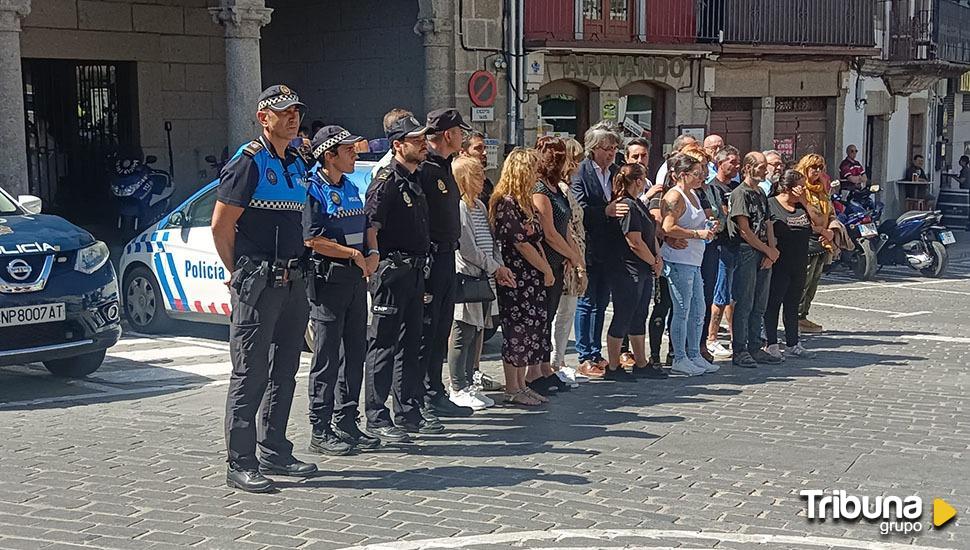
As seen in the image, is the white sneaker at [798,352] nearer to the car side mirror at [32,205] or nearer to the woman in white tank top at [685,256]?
the woman in white tank top at [685,256]

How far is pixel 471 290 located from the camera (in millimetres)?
8406

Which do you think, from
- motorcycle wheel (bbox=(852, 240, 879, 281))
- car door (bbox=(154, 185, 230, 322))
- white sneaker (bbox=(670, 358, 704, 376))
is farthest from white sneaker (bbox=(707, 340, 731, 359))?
motorcycle wheel (bbox=(852, 240, 879, 281))

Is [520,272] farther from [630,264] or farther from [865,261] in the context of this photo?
[865,261]

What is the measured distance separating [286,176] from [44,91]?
1352cm

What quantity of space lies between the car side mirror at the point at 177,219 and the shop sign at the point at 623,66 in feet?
31.3

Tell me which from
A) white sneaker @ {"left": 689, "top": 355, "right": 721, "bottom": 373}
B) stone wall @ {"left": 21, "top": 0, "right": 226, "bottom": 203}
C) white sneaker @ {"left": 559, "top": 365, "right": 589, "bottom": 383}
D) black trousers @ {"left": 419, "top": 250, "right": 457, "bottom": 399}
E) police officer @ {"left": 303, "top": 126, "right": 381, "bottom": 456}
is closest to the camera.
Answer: police officer @ {"left": 303, "top": 126, "right": 381, "bottom": 456}

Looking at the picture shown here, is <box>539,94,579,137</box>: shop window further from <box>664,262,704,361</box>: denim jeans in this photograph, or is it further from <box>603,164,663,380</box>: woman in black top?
<box>603,164,663,380</box>: woman in black top

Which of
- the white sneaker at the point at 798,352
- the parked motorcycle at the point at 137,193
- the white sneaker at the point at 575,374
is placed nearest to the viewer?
the white sneaker at the point at 575,374

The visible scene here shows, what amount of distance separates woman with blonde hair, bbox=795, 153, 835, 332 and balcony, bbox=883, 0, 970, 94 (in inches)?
635

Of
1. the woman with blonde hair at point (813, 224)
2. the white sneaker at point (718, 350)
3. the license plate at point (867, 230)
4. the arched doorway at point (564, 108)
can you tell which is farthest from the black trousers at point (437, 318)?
the arched doorway at point (564, 108)

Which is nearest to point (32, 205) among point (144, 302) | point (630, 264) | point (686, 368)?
point (144, 302)

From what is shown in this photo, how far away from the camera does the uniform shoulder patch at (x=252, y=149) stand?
6414mm

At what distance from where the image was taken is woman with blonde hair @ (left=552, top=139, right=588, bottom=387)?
9.31 m

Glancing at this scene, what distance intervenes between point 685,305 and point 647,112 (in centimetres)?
1264
